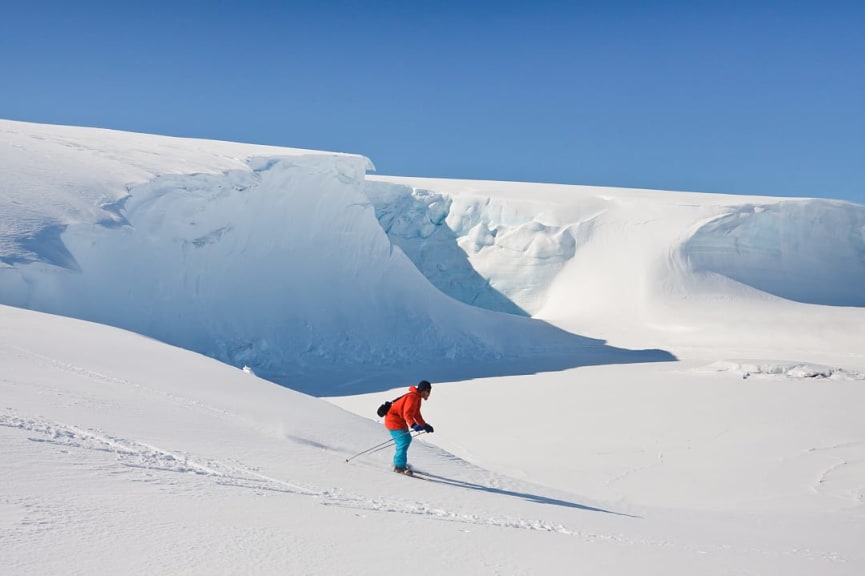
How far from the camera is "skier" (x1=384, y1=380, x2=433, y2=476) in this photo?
18.1ft

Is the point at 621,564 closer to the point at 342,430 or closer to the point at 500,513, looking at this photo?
the point at 500,513

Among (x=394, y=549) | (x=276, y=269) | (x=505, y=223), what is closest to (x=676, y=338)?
(x=505, y=223)

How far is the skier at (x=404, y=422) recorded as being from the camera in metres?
5.50

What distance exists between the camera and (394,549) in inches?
130

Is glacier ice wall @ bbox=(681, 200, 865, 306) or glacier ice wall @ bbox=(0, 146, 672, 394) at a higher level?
glacier ice wall @ bbox=(681, 200, 865, 306)

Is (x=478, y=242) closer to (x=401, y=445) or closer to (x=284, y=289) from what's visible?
(x=284, y=289)

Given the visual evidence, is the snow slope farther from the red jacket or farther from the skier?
the red jacket

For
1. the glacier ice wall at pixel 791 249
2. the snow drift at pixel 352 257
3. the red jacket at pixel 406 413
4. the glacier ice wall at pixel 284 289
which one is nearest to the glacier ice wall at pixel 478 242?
the snow drift at pixel 352 257

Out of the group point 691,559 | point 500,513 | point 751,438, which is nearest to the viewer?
point 691,559

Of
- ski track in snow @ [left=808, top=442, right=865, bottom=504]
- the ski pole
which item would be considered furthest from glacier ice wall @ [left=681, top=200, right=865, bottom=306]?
the ski pole

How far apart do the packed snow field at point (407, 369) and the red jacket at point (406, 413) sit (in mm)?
389

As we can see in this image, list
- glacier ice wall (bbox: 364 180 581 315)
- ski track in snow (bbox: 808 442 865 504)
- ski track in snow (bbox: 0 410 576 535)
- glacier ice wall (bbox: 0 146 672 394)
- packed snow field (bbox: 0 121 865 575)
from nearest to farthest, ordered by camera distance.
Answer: packed snow field (bbox: 0 121 865 575) < ski track in snow (bbox: 0 410 576 535) < ski track in snow (bbox: 808 442 865 504) < glacier ice wall (bbox: 0 146 672 394) < glacier ice wall (bbox: 364 180 581 315)

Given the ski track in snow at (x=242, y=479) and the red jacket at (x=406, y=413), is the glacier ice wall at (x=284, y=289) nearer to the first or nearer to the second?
the red jacket at (x=406, y=413)

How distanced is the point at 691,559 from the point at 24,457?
332 cm
